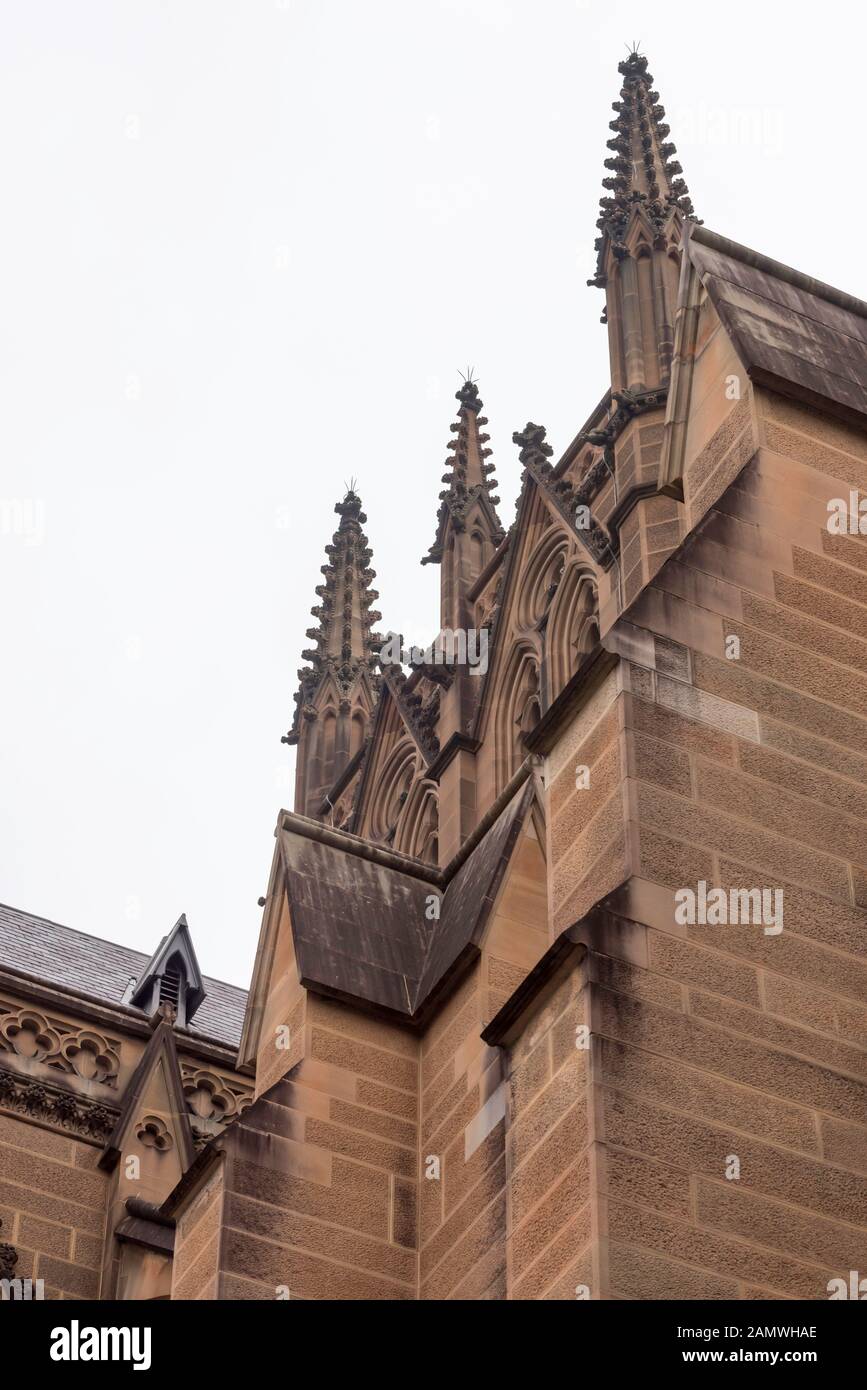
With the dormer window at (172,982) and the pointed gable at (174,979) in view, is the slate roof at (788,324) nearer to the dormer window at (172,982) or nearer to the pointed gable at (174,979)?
the pointed gable at (174,979)

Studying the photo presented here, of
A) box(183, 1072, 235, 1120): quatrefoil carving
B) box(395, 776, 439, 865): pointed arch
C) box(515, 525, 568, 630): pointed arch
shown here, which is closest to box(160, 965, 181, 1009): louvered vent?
box(395, 776, 439, 865): pointed arch

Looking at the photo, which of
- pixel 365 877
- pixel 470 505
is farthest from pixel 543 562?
pixel 365 877

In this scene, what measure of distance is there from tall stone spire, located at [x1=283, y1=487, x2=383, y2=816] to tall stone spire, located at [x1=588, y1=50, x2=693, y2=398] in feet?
26.7

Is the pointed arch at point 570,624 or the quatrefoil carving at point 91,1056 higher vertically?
the pointed arch at point 570,624

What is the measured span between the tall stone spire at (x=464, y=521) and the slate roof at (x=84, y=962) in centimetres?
532

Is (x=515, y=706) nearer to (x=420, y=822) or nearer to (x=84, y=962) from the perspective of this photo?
(x=420, y=822)

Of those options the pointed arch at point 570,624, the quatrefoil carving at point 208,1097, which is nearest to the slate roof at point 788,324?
the quatrefoil carving at point 208,1097

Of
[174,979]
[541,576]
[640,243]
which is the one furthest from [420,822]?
[640,243]

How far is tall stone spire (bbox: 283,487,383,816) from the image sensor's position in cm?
3173

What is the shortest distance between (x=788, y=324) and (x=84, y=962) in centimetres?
1366

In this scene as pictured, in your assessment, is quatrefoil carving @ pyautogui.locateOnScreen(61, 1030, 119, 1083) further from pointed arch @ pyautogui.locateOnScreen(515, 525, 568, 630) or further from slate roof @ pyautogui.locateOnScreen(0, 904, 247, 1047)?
pointed arch @ pyautogui.locateOnScreen(515, 525, 568, 630)

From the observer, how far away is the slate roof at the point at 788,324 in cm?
1295

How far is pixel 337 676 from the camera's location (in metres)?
32.7

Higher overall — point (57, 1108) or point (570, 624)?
point (570, 624)
